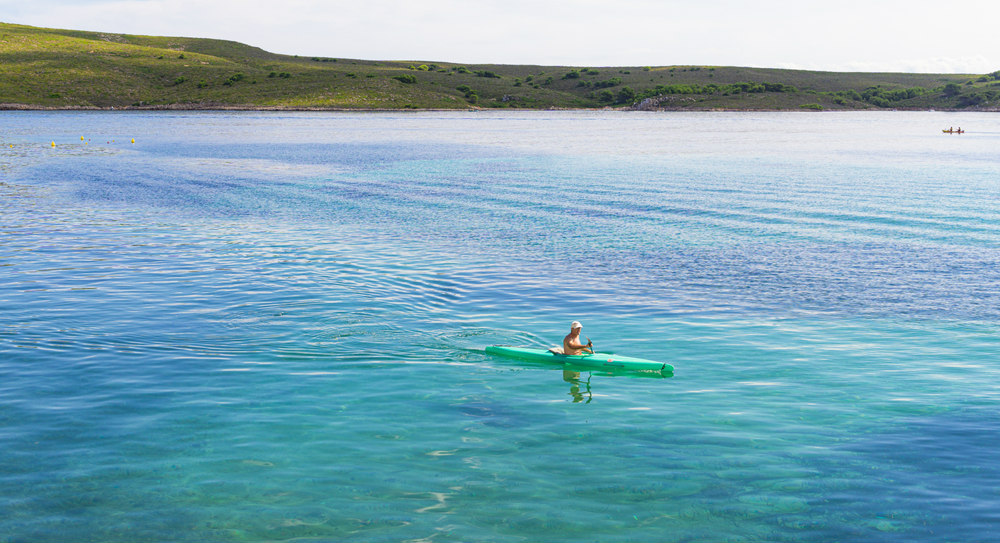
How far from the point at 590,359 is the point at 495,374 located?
8.28ft

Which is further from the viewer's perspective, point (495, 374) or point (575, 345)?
point (575, 345)

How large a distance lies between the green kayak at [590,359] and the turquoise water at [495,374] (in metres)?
0.28

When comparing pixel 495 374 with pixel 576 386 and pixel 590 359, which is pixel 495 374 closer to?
pixel 576 386

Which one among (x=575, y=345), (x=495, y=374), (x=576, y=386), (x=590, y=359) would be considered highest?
(x=575, y=345)

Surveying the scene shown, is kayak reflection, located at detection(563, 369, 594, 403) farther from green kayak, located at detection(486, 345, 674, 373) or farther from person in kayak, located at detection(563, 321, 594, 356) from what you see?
person in kayak, located at detection(563, 321, 594, 356)

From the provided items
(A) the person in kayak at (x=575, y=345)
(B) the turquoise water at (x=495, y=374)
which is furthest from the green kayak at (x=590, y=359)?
(B) the turquoise water at (x=495, y=374)

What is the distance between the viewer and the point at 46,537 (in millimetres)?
12562

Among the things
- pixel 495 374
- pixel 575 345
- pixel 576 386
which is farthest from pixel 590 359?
pixel 495 374

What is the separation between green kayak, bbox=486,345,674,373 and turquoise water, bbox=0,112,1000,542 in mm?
283

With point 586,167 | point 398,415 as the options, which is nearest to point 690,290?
point 398,415

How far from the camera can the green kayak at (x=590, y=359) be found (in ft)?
65.7

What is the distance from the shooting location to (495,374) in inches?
800

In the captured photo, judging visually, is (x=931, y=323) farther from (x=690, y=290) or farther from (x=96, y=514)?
(x=96, y=514)

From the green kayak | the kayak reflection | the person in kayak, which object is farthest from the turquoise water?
the person in kayak
